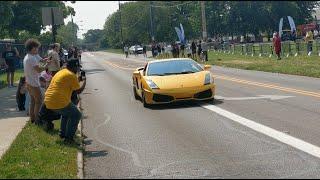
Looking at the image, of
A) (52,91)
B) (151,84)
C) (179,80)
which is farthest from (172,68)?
(52,91)

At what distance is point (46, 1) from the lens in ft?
148

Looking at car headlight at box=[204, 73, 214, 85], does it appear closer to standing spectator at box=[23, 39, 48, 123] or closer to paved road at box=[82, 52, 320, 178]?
paved road at box=[82, 52, 320, 178]

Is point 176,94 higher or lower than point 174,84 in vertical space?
lower

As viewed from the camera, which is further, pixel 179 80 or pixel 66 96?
pixel 179 80

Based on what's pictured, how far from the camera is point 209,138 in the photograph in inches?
356

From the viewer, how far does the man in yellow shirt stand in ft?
29.5

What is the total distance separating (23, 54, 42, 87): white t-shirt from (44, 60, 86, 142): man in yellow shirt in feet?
5.89

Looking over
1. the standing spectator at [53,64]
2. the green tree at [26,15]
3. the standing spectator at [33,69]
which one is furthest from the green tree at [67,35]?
the standing spectator at [33,69]

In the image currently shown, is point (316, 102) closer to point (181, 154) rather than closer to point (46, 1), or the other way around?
point (181, 154)

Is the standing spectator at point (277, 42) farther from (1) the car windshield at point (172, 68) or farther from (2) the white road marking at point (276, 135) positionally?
(2) the white road marking at point (276, 135)

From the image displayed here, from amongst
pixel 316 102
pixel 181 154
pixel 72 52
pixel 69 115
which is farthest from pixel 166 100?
pixel 72 52

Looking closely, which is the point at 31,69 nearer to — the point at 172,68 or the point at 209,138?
the point at 209,138

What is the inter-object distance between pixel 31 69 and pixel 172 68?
4.96m

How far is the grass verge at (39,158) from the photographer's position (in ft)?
22.9
